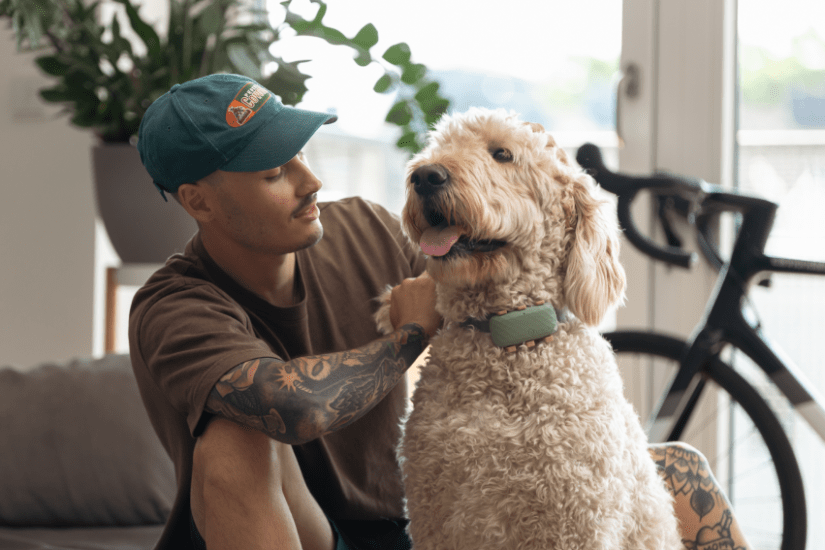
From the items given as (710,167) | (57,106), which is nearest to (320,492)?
(710,167)

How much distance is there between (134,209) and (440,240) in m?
1.26

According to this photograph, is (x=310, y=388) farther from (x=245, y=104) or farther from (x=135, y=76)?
(x=135, y=76)

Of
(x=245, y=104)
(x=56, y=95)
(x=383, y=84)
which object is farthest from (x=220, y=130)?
(x=56, y=95)

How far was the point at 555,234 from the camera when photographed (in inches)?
36.9

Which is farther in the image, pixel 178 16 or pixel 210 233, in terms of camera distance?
pixel 178 16

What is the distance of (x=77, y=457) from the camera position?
166 cm

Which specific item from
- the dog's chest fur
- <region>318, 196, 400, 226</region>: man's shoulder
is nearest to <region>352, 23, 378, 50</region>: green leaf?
<region>318, 196, 400, 226</region>: man's shoulder

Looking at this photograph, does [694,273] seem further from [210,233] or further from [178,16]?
[178,16]

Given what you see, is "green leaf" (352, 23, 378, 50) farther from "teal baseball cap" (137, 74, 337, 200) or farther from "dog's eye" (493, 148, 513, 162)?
"dog's eye" (493, 148, 513, 162)

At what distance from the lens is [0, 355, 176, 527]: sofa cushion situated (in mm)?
1632

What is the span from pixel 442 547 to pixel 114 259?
181 centimetres

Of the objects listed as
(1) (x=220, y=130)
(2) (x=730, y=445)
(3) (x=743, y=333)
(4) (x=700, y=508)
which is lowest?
(2) (x=730, y=445)

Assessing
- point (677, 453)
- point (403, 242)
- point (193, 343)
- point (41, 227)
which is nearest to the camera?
point (193, 343)

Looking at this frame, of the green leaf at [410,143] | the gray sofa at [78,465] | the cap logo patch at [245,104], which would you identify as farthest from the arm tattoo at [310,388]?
the gray sofa at [78,465]
